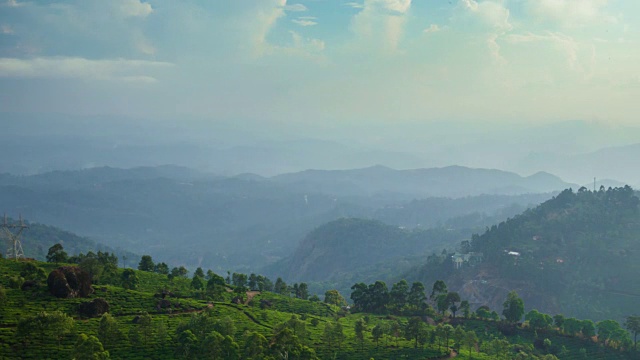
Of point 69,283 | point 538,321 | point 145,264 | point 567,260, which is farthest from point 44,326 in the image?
point 567,260

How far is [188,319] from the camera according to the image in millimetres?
69312

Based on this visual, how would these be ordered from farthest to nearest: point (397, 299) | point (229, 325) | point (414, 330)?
point (397, 299) < point (414, 330) < point (229, 325)

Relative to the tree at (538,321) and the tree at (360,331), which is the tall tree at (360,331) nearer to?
the tree at (360,331)

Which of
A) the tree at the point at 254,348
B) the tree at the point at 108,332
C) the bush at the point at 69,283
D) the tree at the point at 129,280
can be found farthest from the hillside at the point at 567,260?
the tree at the point at 108,332

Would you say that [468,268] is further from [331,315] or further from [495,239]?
[331,315]

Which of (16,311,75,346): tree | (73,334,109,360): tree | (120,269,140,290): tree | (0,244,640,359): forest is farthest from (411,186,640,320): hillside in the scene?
(16,311,75,346): tree

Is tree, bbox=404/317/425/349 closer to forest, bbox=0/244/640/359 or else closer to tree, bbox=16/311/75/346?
forest, bbox=0/244/640/359

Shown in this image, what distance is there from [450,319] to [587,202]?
115021 millimetres

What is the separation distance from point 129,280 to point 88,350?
38.2 m

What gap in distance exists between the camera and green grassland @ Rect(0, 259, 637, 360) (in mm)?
58500

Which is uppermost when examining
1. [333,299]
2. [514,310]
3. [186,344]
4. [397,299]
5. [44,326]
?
[44,326]

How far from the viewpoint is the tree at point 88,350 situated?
48.6 m

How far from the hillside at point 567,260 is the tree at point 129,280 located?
116 m

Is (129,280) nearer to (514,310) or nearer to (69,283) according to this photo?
(69,283)
